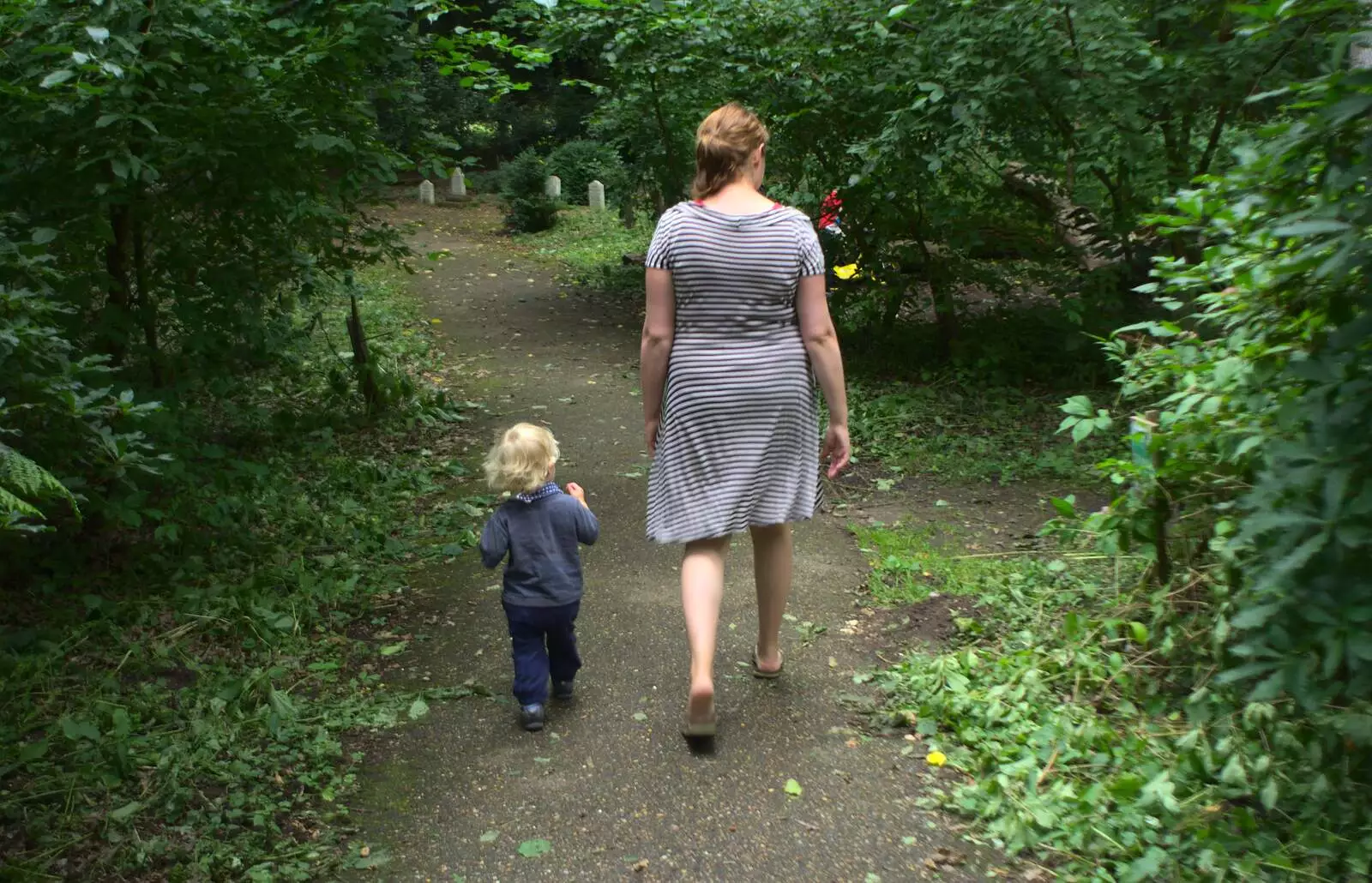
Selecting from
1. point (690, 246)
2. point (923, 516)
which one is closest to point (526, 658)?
point (690, 246)

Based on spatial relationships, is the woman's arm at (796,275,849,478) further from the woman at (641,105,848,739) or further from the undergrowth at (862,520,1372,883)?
the undergrowth at (862,520,1372,883)

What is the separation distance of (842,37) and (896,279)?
1986mm

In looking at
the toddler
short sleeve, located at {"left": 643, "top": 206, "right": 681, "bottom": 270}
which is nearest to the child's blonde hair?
the toddler

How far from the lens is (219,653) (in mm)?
4711

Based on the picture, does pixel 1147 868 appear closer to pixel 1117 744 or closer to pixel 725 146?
pixel 1117 744

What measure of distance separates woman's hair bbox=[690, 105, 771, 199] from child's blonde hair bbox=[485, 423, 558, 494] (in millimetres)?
1007

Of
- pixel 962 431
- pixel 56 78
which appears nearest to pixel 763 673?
pixel 56 78

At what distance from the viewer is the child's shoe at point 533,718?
404cm

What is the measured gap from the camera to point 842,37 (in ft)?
27.5

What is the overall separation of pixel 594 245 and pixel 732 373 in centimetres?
1502

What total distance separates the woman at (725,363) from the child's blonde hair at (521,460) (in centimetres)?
39

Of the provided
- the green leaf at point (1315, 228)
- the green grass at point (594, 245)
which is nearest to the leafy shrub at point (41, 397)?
the green leaf at point (1315, 228)

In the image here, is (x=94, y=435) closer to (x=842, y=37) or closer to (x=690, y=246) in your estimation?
(x=690, y=246)

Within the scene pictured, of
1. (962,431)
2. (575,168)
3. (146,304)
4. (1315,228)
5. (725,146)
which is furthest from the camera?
(575,168)
